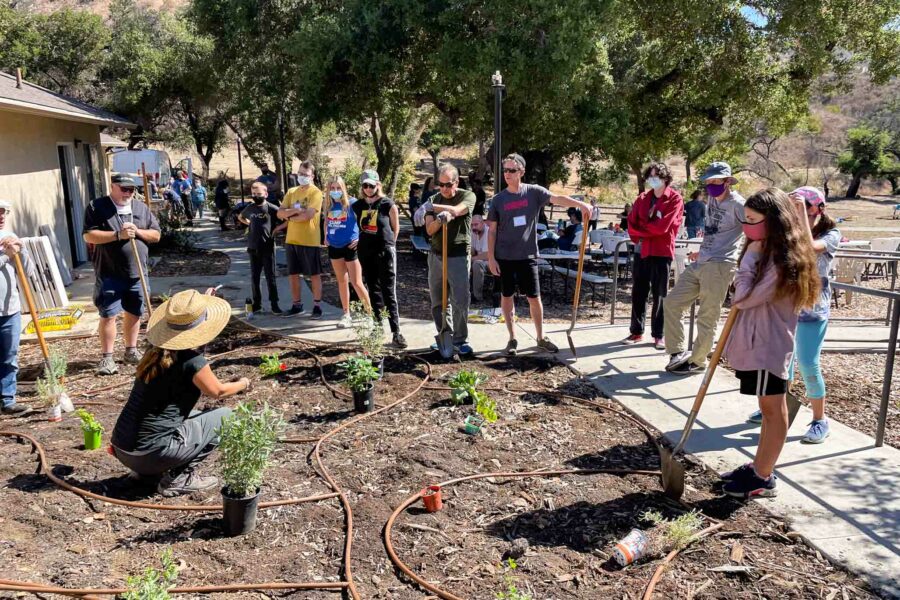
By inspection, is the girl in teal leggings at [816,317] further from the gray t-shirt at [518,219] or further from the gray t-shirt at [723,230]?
the gray t-shirt at [518,219]

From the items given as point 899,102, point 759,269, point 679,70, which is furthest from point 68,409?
point 899,102

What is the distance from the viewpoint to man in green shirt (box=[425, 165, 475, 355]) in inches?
250

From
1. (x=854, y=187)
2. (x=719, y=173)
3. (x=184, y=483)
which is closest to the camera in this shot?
(x=184, y=483)

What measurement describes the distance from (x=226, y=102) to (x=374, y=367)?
23.6m

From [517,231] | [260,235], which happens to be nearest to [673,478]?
[517,231]

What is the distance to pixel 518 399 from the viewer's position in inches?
224

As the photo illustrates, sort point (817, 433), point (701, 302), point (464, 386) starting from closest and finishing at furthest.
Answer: point (817, 433) < point (464, 386) < point (701, 302)

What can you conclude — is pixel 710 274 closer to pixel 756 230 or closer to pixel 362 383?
pixel 756 230

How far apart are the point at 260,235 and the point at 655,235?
469 centimetres

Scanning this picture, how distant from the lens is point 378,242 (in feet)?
23.0

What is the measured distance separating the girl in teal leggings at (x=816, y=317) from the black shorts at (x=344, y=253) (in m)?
4.47

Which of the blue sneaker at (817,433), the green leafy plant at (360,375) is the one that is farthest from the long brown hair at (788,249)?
the green leafy plant at (360,375)

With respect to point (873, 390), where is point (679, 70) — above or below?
above

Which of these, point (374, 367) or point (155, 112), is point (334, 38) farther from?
point (155, 112)
